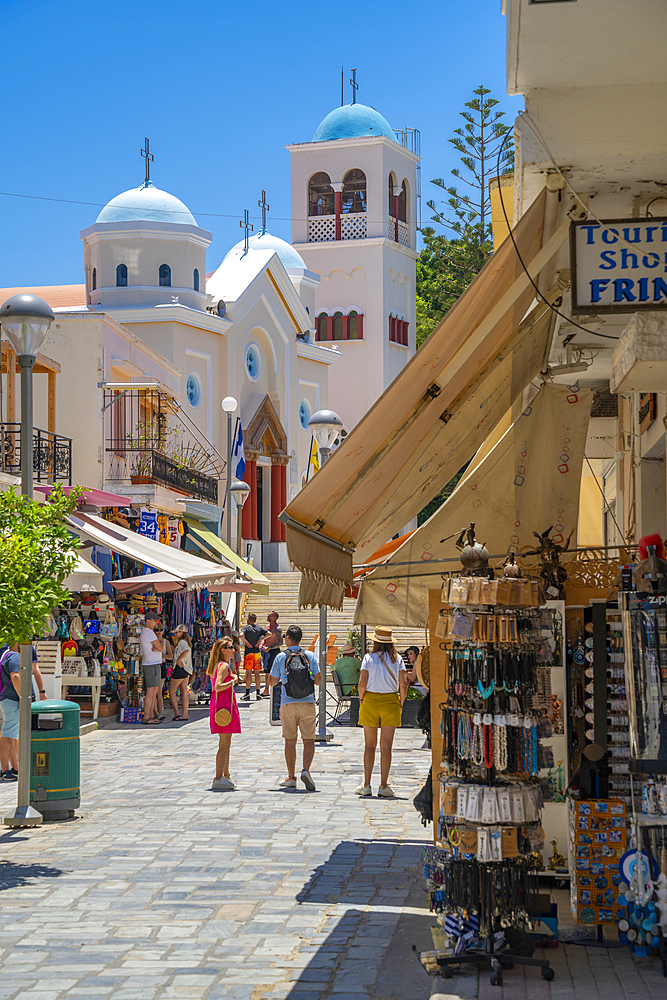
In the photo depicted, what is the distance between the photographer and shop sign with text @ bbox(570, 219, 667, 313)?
5574mm

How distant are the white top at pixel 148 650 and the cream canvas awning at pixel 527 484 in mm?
10240

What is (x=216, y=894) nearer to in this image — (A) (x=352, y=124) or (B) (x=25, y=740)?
(B) (x=25, y=740)

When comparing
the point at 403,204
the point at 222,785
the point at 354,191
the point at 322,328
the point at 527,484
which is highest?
the point at 354,191

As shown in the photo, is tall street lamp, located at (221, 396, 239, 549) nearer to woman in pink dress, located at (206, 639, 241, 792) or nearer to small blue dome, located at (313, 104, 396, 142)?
woman in pink dress, located at (206, 639, 241, 792)

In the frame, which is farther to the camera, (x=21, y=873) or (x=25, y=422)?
(x=25, y=422)

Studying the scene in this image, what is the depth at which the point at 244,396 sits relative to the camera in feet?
135

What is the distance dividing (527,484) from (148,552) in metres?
12.7

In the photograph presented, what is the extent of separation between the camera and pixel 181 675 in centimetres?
2016

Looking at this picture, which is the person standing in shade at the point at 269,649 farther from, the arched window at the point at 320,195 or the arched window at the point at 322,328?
the arched window at the point at 320,195

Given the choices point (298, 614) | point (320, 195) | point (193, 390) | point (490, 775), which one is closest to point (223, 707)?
point (490, 775)

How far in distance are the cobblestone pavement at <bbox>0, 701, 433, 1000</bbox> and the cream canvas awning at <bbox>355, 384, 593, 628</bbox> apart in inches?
97.5

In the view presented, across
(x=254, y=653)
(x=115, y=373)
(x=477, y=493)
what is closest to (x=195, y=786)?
(x=477, y=493)

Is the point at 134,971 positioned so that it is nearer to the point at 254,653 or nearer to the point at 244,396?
the point at 254,653

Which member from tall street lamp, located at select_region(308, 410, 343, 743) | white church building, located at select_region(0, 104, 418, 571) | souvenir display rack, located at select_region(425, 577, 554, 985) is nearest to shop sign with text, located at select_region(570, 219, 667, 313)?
souvenir display rack, located at select_region(425, 577, 554, 985)
